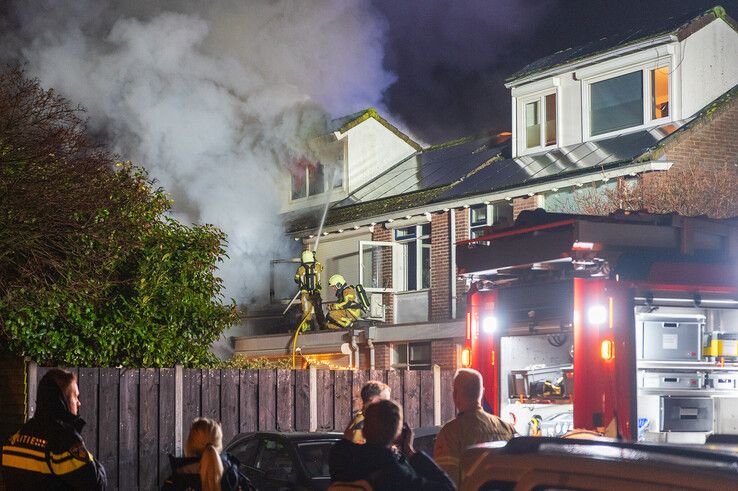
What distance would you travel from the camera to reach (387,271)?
88.5 feet

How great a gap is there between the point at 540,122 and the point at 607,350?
17018mm

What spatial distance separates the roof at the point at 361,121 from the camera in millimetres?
31094

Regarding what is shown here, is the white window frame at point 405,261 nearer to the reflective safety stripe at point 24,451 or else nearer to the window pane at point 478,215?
the window pane at point 478,215

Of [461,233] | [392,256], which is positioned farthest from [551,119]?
[392,256]

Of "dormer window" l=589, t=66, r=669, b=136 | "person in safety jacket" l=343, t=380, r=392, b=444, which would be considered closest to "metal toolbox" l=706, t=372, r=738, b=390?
"person in safety jacket" l=343, t=380, r=392, b=444

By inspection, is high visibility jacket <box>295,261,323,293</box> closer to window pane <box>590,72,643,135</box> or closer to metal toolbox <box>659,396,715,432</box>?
window pane <box>590,72,643,135</box>

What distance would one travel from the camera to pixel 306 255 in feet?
92.9

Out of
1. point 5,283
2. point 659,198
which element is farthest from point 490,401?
point 659,198

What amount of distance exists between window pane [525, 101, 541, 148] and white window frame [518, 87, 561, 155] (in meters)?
0.03

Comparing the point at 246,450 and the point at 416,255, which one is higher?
the point at 416,255

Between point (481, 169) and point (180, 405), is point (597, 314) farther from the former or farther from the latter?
point (481, 169)

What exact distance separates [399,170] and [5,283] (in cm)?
1696

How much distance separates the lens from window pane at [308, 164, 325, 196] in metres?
31.5

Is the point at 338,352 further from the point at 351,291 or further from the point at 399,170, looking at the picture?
the point at 399,170
